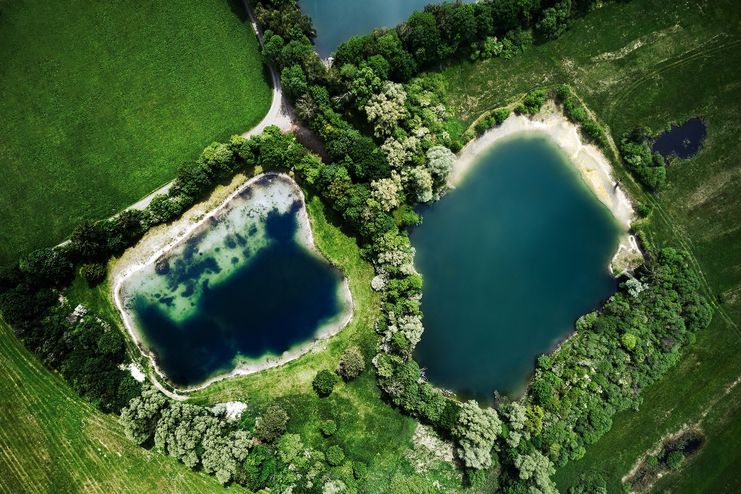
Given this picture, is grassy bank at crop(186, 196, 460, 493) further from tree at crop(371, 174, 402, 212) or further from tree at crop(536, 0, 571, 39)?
tree at crop(536, 0, 571, 39)

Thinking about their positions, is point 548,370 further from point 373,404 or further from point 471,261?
point 373,404

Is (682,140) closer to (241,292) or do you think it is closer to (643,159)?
(643,159)

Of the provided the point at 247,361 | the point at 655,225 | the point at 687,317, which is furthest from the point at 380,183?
the point at 687,317

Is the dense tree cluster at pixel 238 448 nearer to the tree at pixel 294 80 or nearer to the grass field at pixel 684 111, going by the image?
the tree at pixel 294 80

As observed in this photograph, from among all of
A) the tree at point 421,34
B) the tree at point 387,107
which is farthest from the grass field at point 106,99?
the tree at point 421,34

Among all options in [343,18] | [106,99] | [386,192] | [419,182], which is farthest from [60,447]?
[343,18]
